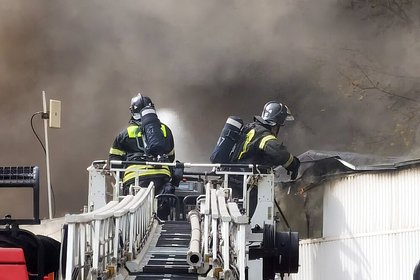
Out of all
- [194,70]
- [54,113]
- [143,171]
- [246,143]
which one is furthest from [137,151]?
[194,70]

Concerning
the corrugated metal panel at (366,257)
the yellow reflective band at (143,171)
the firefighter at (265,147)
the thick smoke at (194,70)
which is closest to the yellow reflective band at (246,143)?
the firefighter at (265,147)

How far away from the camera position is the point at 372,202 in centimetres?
713

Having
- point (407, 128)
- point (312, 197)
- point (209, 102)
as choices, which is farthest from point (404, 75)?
point (312, 197)

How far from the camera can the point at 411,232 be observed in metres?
6.61

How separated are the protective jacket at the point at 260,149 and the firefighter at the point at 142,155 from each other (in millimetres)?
722

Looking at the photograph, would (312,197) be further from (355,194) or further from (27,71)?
(27,71)

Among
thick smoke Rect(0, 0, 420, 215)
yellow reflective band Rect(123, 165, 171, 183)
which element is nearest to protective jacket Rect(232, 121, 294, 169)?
yellow reflective band Rect(123, 165, 171, 183)

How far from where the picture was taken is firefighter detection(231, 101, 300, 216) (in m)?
7.52

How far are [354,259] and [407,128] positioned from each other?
18.0 feet

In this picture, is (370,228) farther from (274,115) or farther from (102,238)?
(102,238)

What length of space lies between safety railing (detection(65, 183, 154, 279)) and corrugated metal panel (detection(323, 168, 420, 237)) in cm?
268

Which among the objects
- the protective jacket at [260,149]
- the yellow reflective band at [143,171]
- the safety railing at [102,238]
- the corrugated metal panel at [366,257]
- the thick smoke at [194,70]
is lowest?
the corrugated metal panel at [366,257]

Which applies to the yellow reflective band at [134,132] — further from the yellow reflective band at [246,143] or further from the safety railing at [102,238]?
the safety railing at [102,238]

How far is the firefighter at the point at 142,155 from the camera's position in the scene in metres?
7.14
